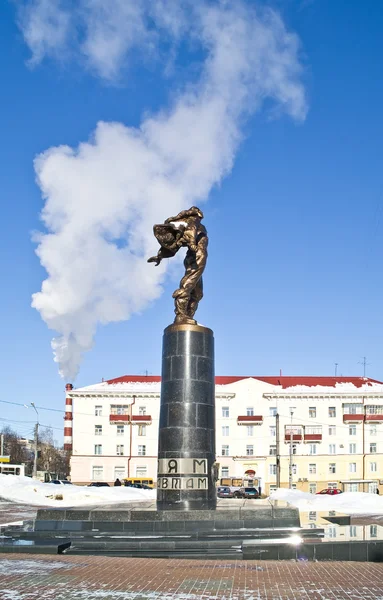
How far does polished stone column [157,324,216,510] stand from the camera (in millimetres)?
15641

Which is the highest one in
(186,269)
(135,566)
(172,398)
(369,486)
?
(186,269)

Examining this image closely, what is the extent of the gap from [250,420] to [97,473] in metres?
15.4

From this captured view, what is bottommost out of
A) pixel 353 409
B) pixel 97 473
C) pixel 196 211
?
pixel 97 473

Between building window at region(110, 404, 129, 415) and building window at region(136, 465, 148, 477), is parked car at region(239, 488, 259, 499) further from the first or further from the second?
building window at region(110, 404, 129, 415)

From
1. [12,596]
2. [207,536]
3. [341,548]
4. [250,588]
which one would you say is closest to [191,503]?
[207,536]

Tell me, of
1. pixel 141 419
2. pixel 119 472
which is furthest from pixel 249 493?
pixel 119 472

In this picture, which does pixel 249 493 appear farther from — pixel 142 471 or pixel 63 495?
pixel 142 471

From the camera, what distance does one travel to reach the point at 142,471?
2397 inches

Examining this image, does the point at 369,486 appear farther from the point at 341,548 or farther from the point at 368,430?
the point at 341,548

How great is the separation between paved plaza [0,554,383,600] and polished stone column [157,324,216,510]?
412cm

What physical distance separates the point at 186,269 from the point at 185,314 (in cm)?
135

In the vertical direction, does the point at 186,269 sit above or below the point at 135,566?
above

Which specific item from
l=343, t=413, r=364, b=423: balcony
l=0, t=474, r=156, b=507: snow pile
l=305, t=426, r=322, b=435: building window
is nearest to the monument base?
l=0, t=474, r=156, b=507: snow pile

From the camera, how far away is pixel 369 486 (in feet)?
196
